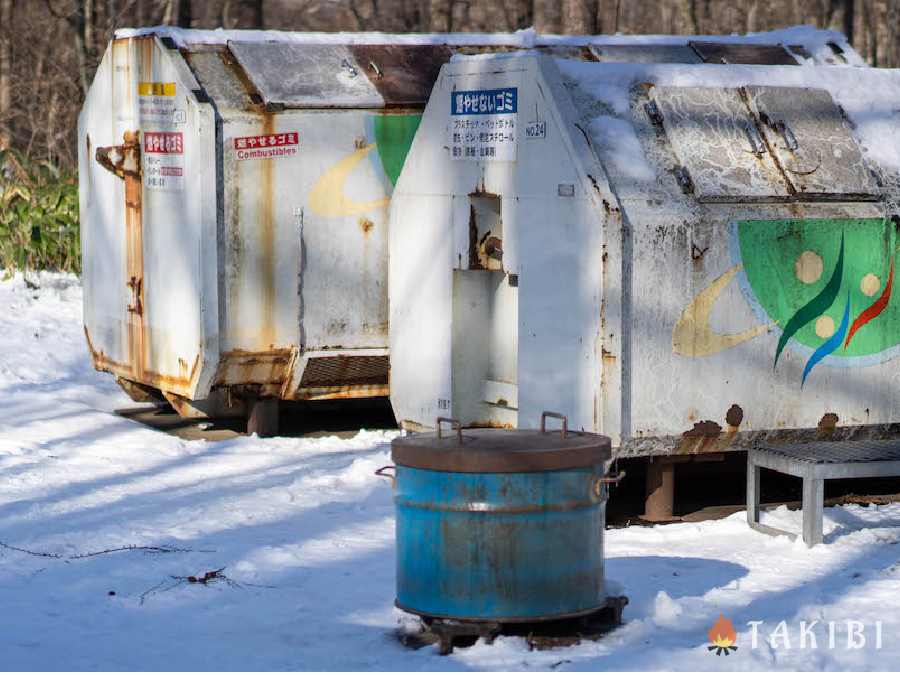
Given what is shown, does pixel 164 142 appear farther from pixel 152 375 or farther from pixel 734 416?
pixel 734 416

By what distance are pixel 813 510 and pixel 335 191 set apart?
3.63 metres

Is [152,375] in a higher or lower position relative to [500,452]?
lower

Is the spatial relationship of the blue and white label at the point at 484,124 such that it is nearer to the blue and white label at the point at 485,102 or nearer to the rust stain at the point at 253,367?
the blue and white label at the point at 485,102

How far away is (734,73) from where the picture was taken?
25.5 feet

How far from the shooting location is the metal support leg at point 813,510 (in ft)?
22.7

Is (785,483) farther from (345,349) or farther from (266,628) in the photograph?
(266,628)

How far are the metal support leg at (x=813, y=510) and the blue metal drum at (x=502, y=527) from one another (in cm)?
167

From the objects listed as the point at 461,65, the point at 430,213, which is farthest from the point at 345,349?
the point at 461,65

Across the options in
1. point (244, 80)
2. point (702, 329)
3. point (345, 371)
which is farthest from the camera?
point (345, 371)

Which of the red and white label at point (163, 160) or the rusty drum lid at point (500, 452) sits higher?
the red and white label at point (163, 160)

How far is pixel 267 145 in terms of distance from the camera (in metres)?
9.32

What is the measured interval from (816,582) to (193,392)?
4100 millimetres

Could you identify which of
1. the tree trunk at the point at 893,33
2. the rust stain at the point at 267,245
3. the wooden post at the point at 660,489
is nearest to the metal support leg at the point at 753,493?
the wooden post at the point at 660,489

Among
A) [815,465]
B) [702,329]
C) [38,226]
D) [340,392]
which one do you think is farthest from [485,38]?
[38,226]
